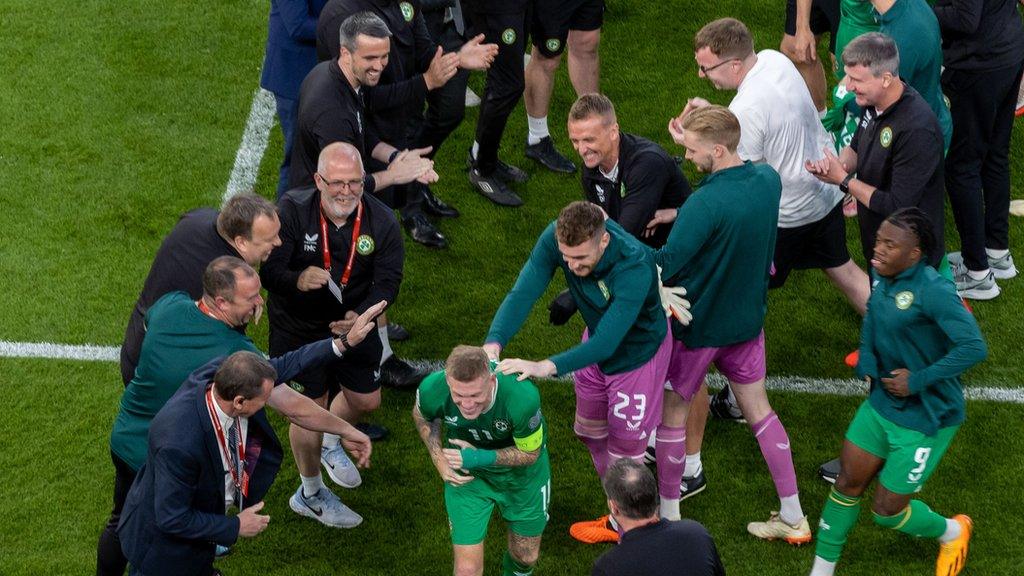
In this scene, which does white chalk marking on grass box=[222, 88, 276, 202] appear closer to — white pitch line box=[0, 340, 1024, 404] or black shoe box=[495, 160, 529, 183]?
white pitch line box=[0, 340, 1024, 404]

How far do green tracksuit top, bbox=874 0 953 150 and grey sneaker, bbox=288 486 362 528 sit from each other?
3546 mm

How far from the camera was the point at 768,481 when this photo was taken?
22.3 feet

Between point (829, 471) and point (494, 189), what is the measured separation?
3.10 meters

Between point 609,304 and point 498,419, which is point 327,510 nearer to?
point 498,419

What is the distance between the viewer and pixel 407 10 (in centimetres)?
739

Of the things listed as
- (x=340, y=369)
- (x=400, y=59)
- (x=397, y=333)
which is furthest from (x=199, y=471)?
(x=400, y=59)

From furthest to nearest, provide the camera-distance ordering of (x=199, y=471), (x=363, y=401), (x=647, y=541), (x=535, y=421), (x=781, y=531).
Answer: (x=363, y=401), (x=781, y=531), (x=535, y=421), (x=199, y=471), (x=647, y=541)

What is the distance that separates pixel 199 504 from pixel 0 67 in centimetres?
575

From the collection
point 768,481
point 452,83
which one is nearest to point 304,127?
point 452,83

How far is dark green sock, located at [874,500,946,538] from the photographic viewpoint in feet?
19.2

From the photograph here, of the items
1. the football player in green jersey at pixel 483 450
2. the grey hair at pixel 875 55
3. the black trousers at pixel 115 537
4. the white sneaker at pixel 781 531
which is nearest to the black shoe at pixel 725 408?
the white sneaker at pixel 781 531

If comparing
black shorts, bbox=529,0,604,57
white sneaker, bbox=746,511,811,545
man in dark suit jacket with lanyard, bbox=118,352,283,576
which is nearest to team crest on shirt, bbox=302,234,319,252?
man in dark suit jacket with lanyard, bbox=118,352,283,576

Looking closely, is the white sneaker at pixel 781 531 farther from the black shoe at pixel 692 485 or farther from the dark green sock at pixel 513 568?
the dark green sock at pixel 513 568

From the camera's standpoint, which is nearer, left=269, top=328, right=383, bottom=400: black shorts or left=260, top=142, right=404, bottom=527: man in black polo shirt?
left=260, top=142, right=404, bottom=527: man in black polo shirt
